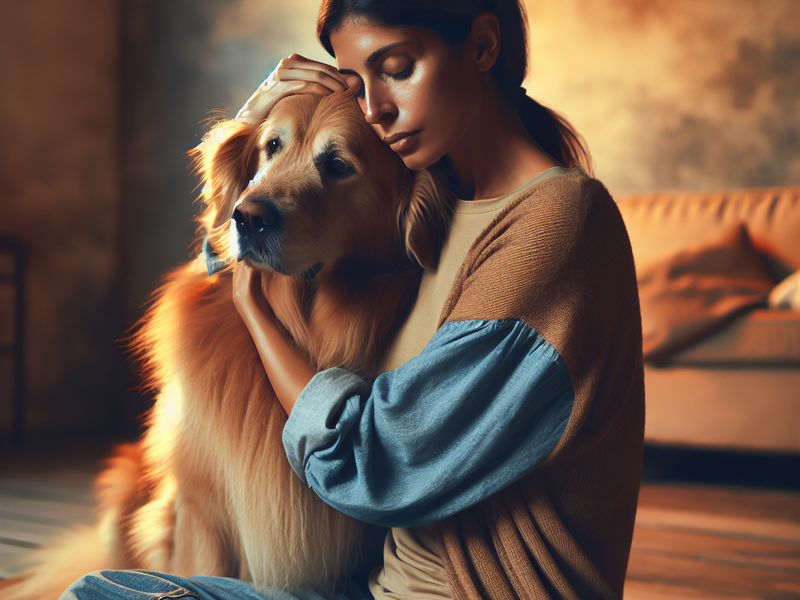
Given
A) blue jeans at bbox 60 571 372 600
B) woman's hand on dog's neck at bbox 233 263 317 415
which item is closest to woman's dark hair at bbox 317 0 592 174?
woman's hand on dog's neck at bbox 233 263 317 415

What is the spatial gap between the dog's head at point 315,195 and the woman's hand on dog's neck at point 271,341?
1.7 inches

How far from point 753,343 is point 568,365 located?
1931mm

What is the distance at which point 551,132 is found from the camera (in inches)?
31.8

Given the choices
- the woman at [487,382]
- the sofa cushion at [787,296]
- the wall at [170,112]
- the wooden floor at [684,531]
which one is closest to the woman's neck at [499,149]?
the woman at [487,382]

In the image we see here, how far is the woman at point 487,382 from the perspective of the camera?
60cm

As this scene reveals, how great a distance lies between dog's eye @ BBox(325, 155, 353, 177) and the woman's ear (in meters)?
0.22

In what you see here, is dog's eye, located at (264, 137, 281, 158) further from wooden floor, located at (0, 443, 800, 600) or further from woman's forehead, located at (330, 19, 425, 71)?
wooden floor, located at (0, 443, 800, 600)

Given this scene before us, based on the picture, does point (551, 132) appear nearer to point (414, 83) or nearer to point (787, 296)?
point (414, 83)

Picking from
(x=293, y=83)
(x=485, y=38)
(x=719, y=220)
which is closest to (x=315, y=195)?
(x=293, y=83)

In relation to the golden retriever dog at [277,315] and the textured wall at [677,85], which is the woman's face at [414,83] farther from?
the textured wall at [677,85]

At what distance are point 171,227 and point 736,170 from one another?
2905 mm

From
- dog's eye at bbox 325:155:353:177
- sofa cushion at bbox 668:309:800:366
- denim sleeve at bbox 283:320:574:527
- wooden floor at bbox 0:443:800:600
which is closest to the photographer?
denim sleeve at bbox 283:320:574:527

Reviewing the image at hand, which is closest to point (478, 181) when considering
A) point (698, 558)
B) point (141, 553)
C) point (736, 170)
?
point (141, 553)

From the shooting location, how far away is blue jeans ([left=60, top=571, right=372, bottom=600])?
66 centimetres
